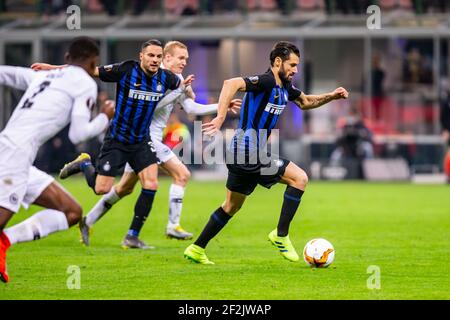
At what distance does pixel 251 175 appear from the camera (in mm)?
10133

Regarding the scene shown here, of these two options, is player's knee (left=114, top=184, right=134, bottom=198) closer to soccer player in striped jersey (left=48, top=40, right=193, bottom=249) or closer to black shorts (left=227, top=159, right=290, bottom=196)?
soccer player in striped jersey (left=48, top=40, right=193, bottom=249)

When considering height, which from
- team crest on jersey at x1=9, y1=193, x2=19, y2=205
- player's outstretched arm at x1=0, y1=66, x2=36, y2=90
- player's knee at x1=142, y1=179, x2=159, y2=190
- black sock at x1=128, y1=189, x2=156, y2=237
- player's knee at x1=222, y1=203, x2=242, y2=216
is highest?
player's outstretched arm at x1=0, y1=66, x2=36, y2=90

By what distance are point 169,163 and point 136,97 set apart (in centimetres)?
160

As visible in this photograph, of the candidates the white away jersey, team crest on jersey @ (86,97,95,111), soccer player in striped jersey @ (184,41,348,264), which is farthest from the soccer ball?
the white away jersey

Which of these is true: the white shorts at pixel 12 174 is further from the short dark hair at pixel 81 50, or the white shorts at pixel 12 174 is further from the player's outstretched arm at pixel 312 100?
the player's outstretched arm at pixel 312 100

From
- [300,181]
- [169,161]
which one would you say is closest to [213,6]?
[169,161]

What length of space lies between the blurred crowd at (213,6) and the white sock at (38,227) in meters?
20.9

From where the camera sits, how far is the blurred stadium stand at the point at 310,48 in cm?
2795

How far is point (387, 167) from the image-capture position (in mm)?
26828

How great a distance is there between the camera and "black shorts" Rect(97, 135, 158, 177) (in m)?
11.3

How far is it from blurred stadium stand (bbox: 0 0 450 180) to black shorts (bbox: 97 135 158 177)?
16.0 m

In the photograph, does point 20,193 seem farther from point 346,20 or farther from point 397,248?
point 346,20
